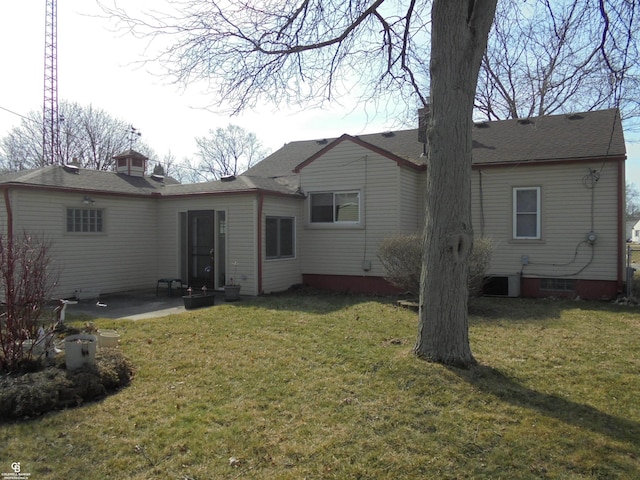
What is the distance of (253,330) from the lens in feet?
25.6

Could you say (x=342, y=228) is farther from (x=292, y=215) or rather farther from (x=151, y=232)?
(x=151, y=232)

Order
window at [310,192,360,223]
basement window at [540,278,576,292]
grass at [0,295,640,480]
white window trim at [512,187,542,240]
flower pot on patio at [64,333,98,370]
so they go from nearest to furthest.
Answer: grass at [0,295,640,480]
flower pot on patio at [64,333,98,370]
basement window at [540,278,576,292]
white window trim at [512,187,542,240]
window at [310,192,360,223]

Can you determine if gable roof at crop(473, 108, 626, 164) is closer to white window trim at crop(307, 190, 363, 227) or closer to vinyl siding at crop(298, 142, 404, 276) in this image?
vinyl siding at crop(298, 142, 404, 276)

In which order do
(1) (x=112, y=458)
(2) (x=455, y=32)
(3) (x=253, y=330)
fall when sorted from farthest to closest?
1. (3) (x=253, y=330)
2. (2) (x=455, y=32)
3. (1) (x=112, y=458)

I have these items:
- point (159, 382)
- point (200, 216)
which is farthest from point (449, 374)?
point (200, 216)

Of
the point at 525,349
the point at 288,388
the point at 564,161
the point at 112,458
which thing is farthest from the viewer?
the point at 564,161

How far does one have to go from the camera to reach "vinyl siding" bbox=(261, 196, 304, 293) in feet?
40.2

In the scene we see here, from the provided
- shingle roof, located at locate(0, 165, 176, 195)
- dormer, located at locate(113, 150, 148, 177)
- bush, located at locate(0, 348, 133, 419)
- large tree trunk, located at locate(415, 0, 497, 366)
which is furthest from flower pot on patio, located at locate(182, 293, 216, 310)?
dormer, located at locate(113, 150, 148, 177)

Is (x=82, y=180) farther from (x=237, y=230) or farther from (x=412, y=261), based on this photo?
(x=412, y=261)

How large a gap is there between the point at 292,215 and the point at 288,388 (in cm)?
857

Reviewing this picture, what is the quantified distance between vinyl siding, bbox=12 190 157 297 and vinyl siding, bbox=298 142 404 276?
446cm

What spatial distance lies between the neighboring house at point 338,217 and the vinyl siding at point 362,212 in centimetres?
3

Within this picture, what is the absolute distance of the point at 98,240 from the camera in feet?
40.2

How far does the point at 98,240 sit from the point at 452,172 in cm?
989
